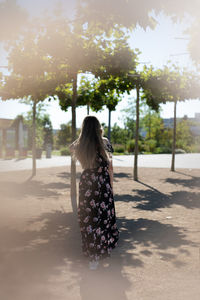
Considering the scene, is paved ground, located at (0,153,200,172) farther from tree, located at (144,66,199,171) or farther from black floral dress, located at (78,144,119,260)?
black floral dress, located at (78,144,119,260)

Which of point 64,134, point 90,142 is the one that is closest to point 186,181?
point 90,142

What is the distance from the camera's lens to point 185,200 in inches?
356

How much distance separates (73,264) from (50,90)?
22.4 feet

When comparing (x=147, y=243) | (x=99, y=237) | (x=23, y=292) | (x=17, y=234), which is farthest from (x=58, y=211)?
(x=23, y=292)

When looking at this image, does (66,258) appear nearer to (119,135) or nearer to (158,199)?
(158,199)

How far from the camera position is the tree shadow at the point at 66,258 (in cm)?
354

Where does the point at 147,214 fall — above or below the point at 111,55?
below

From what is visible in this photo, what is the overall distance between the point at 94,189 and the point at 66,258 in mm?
1071

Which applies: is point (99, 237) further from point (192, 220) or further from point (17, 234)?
point (192, 220)

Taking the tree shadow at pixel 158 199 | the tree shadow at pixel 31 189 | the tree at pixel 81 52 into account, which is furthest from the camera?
the tree shadow at pixel 31 189

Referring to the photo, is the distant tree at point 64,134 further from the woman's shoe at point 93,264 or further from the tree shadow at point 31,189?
the woman's shoe at point 93,264

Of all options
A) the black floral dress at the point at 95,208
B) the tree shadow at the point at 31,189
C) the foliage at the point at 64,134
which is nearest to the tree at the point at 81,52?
the tree shadow at the point at 31,189

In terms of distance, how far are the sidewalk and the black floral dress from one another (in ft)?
0.83

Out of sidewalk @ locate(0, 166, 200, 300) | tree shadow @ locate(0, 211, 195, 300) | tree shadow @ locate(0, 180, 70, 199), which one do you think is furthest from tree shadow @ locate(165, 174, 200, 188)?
tree shadow @ locate(0, 211, 195, 300)
